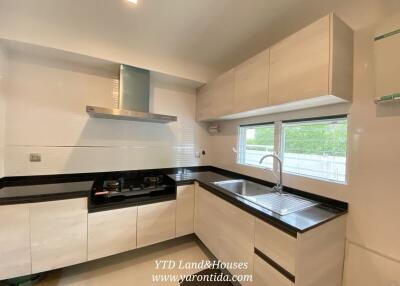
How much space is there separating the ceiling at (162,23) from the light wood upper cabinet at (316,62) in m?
0.30

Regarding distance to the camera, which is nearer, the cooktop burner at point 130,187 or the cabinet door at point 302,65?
the cabinet door at point 302,65

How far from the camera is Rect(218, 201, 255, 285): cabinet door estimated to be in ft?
4.35

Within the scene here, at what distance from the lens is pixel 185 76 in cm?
232

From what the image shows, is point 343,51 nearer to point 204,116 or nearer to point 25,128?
point 204,116

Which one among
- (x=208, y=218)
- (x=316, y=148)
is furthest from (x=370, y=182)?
(x=208, y=218)

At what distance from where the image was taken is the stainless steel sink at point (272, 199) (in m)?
1.31

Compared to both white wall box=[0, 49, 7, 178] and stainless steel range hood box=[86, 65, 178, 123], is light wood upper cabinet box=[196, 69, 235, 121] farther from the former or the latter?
white wall box=[0, 49, 7, 178]

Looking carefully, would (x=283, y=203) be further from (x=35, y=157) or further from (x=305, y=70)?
(x=35, y=157)

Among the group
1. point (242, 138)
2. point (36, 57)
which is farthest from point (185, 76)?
point (36, 57)

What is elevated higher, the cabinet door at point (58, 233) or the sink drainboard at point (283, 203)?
the sink drainboard at point (283, 203)

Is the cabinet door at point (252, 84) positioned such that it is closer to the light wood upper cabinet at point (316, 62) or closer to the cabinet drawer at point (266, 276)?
the light wood upper cabinet at point (316, 62)

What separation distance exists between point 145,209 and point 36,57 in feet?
6.34

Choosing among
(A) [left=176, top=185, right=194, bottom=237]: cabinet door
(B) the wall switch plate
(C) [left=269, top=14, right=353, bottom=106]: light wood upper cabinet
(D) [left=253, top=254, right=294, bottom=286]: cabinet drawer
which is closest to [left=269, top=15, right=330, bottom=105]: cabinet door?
(C) [left=269, top=14, right=353, bottom=106]: light wood upper cabinet

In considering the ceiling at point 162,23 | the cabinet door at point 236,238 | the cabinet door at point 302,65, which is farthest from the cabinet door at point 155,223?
the ceiling at point 162,23
